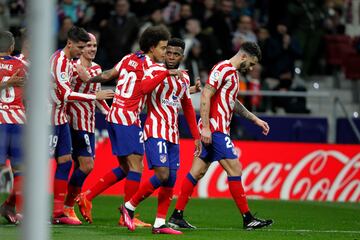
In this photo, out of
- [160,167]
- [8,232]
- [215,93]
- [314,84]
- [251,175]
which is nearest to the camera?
[8,232]

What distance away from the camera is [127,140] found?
11453 millimetres

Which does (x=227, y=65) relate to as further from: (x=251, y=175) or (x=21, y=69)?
(x=251, y=175)

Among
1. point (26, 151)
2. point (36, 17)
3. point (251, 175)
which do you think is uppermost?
point (36, 17)

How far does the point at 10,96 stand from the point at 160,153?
1.91 m

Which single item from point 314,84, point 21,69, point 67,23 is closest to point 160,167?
point 21,69

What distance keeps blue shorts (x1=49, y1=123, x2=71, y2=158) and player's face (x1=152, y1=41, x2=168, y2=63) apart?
1.41 meters

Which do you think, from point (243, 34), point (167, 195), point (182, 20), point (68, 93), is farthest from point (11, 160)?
point (243, 34)

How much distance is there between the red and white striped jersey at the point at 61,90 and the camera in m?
11.4

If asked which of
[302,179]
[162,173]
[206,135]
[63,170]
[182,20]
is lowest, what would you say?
[302,179]

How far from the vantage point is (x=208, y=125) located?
11391 mm

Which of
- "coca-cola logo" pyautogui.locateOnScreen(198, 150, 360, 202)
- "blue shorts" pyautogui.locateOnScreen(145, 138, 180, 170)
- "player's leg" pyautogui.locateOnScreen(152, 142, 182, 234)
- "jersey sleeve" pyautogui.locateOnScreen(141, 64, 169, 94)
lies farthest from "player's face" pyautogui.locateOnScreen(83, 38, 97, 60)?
"coca-cola logo" pyautogui.locateOnScreen(198, 150, 360, 202)

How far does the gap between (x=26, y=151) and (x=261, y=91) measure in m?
14.2

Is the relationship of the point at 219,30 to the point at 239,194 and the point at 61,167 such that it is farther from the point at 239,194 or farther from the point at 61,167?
the point at 239,194

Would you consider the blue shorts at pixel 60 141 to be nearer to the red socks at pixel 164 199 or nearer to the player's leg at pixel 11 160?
the player's leg at pixel 11 160
